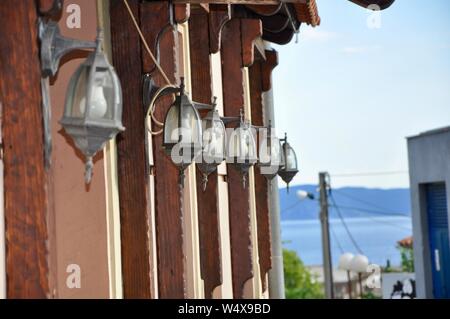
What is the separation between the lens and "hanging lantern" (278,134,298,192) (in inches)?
362

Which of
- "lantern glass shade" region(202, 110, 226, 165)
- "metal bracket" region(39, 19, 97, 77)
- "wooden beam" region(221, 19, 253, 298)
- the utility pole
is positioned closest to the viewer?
"metal bracket" region(39, 19, 97, 77)

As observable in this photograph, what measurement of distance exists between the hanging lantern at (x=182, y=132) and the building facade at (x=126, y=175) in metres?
0.21

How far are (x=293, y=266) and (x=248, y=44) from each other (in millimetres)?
36804

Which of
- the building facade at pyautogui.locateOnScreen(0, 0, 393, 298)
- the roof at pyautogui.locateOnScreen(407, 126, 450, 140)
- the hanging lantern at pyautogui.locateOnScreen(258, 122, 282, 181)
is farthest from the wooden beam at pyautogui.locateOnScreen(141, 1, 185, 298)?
the roof at pyautogui.locateOnScreen(407, 126, 450, 140)

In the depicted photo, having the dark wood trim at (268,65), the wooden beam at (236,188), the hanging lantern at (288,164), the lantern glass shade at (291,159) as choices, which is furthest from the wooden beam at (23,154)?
the dark wood trim at (268,65)

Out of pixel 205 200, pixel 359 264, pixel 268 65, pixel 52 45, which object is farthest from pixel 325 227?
pixel 52 45

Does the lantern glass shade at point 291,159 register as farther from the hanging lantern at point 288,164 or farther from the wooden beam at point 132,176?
the wooden beam at point 132,176

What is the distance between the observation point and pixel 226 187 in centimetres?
896

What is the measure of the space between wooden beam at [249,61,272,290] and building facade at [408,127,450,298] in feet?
34.6

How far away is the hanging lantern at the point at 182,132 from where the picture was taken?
5.23 metres

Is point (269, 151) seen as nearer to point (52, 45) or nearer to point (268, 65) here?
point (268, 65)

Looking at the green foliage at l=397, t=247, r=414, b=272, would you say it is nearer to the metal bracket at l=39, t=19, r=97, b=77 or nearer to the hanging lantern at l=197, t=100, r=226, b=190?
the hanging lantern at l=197, t=100, r=226, b=190

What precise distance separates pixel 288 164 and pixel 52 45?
5.45 meters
